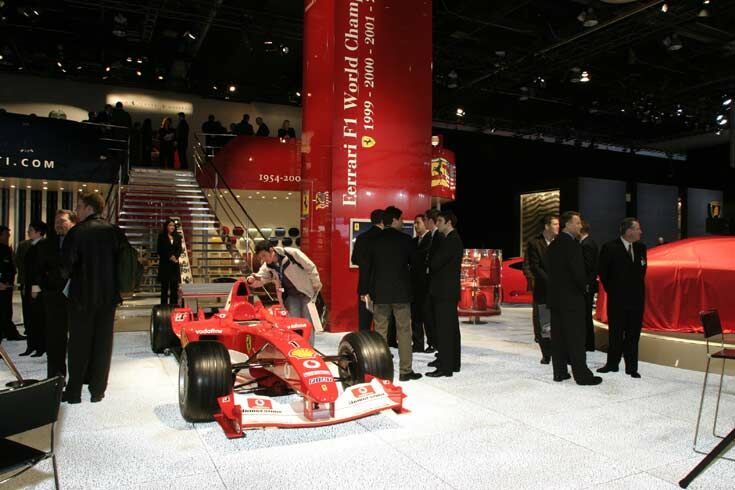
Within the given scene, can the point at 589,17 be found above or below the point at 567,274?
above

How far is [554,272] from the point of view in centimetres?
552

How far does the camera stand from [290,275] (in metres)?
6.23

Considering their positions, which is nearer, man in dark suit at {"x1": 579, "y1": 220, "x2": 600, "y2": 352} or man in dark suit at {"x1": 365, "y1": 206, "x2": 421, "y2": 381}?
man in dark suit at {"x1": 365, "y1": 206, "x2": 421, "y2": 381}

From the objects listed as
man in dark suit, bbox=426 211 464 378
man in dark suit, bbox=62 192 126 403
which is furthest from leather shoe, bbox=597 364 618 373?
man in dark suit, bbox=62 192 126 403

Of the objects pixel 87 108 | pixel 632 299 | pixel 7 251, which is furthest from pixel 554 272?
pixel 87 108

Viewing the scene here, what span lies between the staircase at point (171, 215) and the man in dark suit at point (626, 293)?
751 centimetres

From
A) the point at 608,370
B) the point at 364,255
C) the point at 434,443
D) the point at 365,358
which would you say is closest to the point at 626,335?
the point at 608,370

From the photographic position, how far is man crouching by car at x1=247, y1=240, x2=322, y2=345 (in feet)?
20.2

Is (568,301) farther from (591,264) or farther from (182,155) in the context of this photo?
(182,155)

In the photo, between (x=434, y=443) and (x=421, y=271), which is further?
(x=421, y=271)

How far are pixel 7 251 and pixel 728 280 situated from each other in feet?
27.0

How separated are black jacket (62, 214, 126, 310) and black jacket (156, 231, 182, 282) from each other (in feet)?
15.6

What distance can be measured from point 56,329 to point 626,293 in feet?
17.5

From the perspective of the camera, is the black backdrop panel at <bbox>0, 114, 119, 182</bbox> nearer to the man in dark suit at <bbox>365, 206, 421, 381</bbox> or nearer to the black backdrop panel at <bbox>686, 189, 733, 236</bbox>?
the man in dark suit at <bbox>365, 206, 421, 381</bbox>
